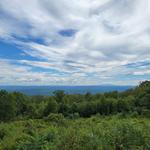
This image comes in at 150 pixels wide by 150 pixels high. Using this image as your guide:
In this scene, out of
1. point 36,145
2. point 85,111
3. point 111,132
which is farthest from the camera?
point 85,111

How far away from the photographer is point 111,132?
23.6 feet

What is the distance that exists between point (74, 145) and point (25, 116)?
4531 cm

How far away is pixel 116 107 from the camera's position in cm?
4828

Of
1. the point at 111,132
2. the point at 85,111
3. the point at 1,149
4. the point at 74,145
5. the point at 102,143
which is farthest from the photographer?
the point at 85,111

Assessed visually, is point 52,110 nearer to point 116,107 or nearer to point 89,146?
point 116,107

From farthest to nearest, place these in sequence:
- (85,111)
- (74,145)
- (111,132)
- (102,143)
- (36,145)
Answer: (85,111)
(36,145)
(111,132)
(102,143)
(74,145)

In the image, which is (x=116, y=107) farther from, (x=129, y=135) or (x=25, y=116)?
(x=129, y=135)

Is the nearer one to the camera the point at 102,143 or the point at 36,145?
the point at 102,143

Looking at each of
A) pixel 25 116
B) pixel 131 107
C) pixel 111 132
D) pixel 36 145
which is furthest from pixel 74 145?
pixel 25 116

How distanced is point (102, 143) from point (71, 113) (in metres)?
43.5

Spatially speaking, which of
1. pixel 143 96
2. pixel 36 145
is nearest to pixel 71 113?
pixel 143 96

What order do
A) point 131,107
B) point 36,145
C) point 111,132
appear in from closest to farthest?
1. point 111,132
2. point 36,145
3. point 131,107

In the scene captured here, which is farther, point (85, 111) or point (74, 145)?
point (85, 111)

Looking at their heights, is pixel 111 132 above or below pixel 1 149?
above
